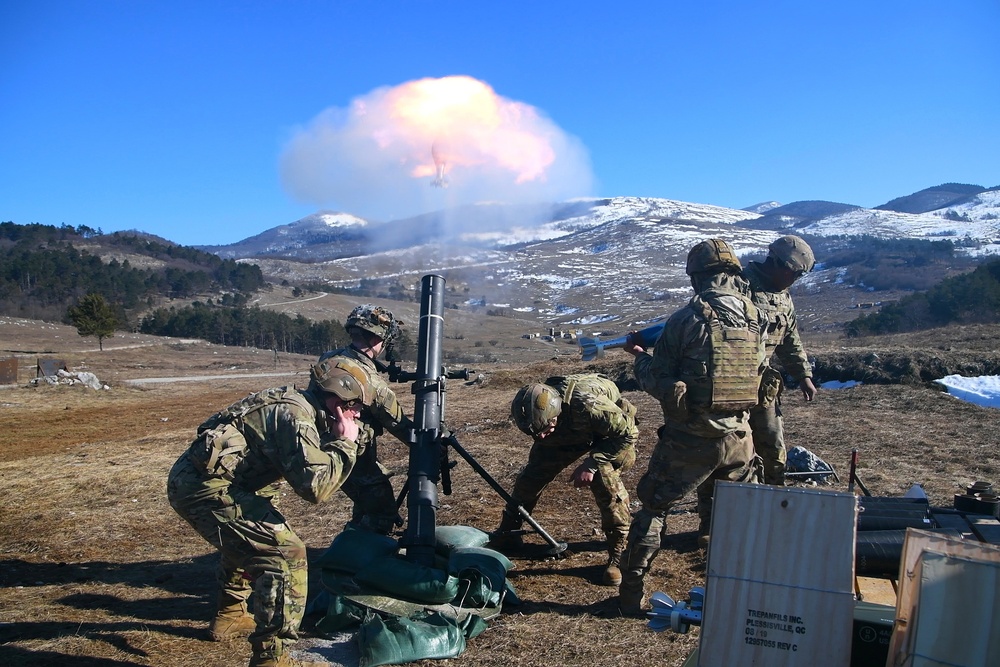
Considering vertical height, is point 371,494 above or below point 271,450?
below

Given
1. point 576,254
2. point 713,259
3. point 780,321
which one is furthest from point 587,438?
point 576,254

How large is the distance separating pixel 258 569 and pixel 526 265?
365 feet

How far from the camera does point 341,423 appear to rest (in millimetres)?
4648

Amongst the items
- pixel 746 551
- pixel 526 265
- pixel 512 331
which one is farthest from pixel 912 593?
pixel 526 265

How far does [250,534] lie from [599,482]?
2.71 meters

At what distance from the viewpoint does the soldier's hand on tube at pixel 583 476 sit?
5.67 m

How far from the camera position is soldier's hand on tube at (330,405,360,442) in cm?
462

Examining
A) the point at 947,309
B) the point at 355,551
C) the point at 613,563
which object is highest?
the point at 947,309

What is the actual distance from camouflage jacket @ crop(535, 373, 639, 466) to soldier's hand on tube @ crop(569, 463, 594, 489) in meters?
0.14

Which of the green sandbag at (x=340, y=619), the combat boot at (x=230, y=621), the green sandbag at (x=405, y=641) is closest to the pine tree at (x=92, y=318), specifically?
the combat boot at (x=230, y=621)

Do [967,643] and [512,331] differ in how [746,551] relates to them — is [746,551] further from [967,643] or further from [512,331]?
[512,331]

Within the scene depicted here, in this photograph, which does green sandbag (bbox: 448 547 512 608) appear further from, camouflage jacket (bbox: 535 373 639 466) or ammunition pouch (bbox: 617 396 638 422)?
ammunition pouch (bbox: 617 396 638 422)

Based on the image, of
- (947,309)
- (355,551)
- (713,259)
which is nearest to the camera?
(713,259)

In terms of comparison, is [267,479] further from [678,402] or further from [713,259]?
[713,259]
